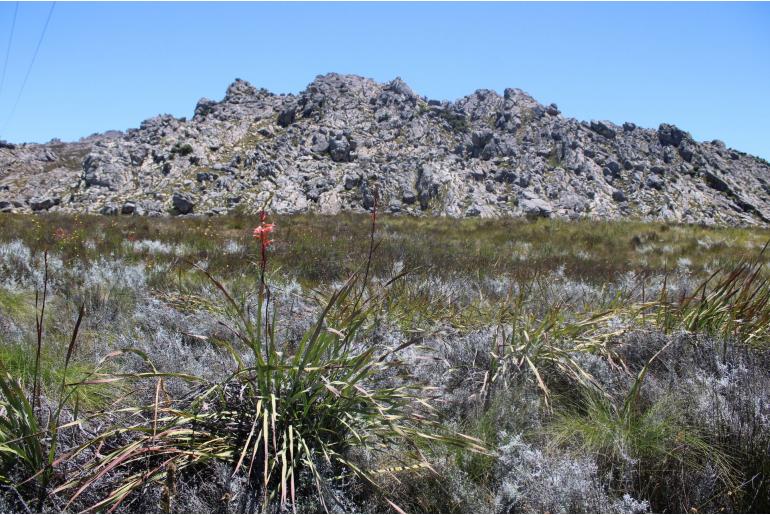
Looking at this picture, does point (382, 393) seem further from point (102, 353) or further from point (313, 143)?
point (313, 143)

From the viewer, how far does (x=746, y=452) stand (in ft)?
8.22

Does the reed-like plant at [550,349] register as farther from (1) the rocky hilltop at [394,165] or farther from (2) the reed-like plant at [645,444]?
(1) the rocky hilltop at [394,165]

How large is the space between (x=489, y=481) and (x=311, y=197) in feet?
124

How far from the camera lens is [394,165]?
42.8 m

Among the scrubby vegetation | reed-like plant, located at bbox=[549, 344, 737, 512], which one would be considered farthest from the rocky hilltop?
reed-like plant, located at bbox=[549, 344, 737, 512]

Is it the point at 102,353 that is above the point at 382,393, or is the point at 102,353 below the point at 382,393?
below

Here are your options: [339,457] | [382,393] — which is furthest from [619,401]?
[339,457]

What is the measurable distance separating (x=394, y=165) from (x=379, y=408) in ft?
136

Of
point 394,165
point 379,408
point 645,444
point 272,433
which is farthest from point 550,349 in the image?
point 394,165

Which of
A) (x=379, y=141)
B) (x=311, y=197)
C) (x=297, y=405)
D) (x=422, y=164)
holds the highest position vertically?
(x=379, y=141)

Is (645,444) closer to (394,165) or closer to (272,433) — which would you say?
(272,433)

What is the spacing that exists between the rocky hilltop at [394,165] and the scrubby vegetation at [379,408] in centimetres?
2915

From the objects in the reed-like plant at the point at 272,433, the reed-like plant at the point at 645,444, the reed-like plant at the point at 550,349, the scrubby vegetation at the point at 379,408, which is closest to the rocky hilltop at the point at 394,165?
the scrubby vegetation at the point at 379,408

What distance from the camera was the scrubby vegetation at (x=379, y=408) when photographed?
2205mm
